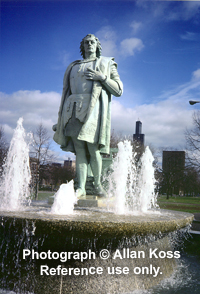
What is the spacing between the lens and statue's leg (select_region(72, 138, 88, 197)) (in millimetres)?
4810

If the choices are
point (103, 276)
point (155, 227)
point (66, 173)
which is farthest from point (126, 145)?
point (66, 173)

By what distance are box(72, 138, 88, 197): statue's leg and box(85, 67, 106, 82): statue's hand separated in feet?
3.91

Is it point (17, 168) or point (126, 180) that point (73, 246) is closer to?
point (126, 180)

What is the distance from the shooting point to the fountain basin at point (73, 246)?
273 centimetres

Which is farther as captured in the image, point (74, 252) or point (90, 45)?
point (90, 45)

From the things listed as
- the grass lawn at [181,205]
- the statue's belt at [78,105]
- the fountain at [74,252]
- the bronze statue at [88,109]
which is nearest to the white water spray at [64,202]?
the fountain at [74,252]

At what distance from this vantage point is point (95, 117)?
4.85 meters

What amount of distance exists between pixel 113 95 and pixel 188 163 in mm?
21266

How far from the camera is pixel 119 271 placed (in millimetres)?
3160

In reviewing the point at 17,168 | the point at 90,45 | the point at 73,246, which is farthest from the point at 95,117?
the point at 73,246

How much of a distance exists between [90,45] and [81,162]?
7.57 feet

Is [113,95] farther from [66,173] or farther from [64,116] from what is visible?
[66,173]

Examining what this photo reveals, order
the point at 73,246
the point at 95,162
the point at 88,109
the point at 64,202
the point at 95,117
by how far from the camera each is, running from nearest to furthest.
→ the point at 73,246, the point at 64,202, the point at 88,109, the point at 95,117, the point at 95,162

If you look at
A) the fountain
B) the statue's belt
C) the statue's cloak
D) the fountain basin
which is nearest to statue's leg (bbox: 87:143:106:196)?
the statue's cloak
